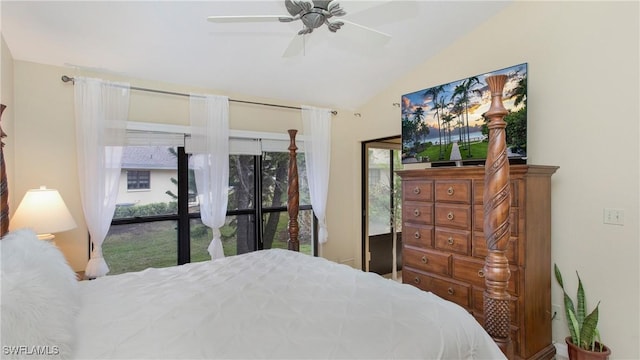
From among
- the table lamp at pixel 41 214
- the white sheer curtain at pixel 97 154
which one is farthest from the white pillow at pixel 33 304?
the white sheer curtain at pixel 97 154

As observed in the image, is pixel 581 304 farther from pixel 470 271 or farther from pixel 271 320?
pixel 271 320

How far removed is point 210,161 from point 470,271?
2677 mm

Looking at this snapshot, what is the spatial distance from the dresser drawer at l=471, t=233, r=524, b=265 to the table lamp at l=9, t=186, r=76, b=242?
310 cm

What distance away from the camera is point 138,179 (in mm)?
3211

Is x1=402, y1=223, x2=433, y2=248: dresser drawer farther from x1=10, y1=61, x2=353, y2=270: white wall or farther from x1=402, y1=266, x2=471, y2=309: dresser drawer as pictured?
x1=10, y1=61, x2=353, y2=270: white wall

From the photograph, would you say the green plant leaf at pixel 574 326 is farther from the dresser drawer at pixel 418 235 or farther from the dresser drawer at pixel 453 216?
the dresser drawer at pixel 418 235

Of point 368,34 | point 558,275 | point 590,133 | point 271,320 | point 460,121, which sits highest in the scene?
point 368,34

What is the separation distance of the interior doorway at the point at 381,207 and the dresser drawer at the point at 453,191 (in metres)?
1.97

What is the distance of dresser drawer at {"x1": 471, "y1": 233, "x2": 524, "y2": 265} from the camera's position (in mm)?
2223

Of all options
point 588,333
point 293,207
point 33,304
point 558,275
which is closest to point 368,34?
point 293,207

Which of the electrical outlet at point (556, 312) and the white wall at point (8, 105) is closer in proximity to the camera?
the white wall at point (8, 105)

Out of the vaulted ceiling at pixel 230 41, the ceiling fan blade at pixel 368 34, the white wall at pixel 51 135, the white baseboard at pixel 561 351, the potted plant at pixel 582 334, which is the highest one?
the vaulted ceiling at pixel 230 41

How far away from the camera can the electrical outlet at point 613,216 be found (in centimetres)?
222

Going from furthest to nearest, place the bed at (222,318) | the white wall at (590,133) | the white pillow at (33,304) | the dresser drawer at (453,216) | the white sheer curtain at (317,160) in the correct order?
the white sheer curtain at (317,160) → the dresser drawer at (453,216) → the white wall at (590,133) → the bed at (222,318) → the white pillow at (33,304)
